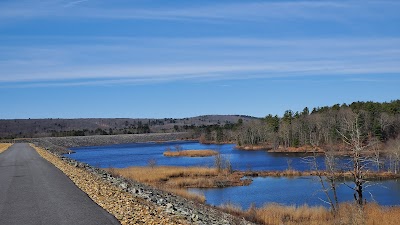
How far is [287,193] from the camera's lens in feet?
122

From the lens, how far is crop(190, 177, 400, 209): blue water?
32969 mm

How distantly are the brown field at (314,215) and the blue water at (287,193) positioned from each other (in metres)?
3.93

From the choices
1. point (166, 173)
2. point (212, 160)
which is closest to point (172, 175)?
point (166, 173)

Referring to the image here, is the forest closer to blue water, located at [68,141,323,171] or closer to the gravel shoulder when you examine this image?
blue water, located at [68,141,323,171]

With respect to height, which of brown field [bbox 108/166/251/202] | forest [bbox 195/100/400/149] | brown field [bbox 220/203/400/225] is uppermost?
forest [bbox 195/100/400/149]

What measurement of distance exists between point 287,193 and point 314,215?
11657 mm

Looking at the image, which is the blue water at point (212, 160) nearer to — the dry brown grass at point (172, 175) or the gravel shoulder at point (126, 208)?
the dry brown grass at point (172, 175)

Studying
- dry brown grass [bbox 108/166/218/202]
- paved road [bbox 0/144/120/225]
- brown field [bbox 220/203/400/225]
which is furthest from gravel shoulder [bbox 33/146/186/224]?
dry brown grass [bbox 108/166/218/202]

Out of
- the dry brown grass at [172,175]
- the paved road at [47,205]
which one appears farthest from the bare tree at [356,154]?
the dry brown grass at [172,175]

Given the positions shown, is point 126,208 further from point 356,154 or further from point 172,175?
point 172,175

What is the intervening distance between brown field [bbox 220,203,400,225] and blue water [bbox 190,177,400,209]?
3.93 meters

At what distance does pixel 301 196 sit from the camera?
35.2 metres

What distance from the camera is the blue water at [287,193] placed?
32969 mm

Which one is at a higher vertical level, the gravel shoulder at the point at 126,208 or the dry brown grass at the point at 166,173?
the gravel shoulder at the point at 126,208
